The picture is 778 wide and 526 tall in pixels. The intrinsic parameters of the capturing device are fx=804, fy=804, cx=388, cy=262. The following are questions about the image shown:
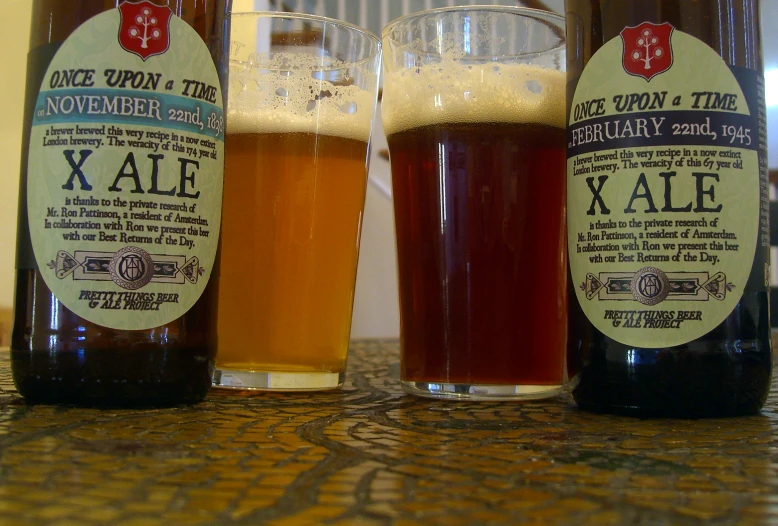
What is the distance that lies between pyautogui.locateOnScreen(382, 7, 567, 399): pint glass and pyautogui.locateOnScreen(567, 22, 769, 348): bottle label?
0.10 m

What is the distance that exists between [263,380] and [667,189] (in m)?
0.47

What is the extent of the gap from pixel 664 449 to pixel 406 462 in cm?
20

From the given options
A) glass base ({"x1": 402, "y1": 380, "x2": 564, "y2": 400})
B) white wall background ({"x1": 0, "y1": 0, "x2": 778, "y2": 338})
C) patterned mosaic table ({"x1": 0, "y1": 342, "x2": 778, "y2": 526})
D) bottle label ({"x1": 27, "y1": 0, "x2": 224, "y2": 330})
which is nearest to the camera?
patterned mosaic table ({"x1": 0, "y1": 342, "x2": 778, "y2": 526})

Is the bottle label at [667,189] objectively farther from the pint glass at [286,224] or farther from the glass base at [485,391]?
the pint glass at [286,224]

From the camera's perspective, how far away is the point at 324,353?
0.92 meters

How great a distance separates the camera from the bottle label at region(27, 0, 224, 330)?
73 cm

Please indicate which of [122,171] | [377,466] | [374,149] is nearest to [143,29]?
[122,171]

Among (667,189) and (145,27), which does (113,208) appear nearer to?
(145,27)

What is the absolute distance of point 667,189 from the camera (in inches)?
29.1

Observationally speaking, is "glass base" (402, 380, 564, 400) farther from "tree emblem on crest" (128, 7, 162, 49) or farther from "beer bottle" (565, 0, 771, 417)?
"tree emblem on crest" (128, 7, 162, 49)

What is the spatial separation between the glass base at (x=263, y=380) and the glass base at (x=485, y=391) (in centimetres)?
13

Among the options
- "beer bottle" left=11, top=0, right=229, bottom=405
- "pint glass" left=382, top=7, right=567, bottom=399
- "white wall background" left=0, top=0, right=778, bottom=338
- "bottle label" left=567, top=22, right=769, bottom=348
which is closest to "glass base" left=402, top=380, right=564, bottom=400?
"pint glass" left=382, top=7, right=567, bottom=399

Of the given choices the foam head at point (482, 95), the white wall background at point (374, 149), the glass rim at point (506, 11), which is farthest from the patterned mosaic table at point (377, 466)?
the white wall background at point (374, 149)

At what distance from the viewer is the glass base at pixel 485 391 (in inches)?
33.4
